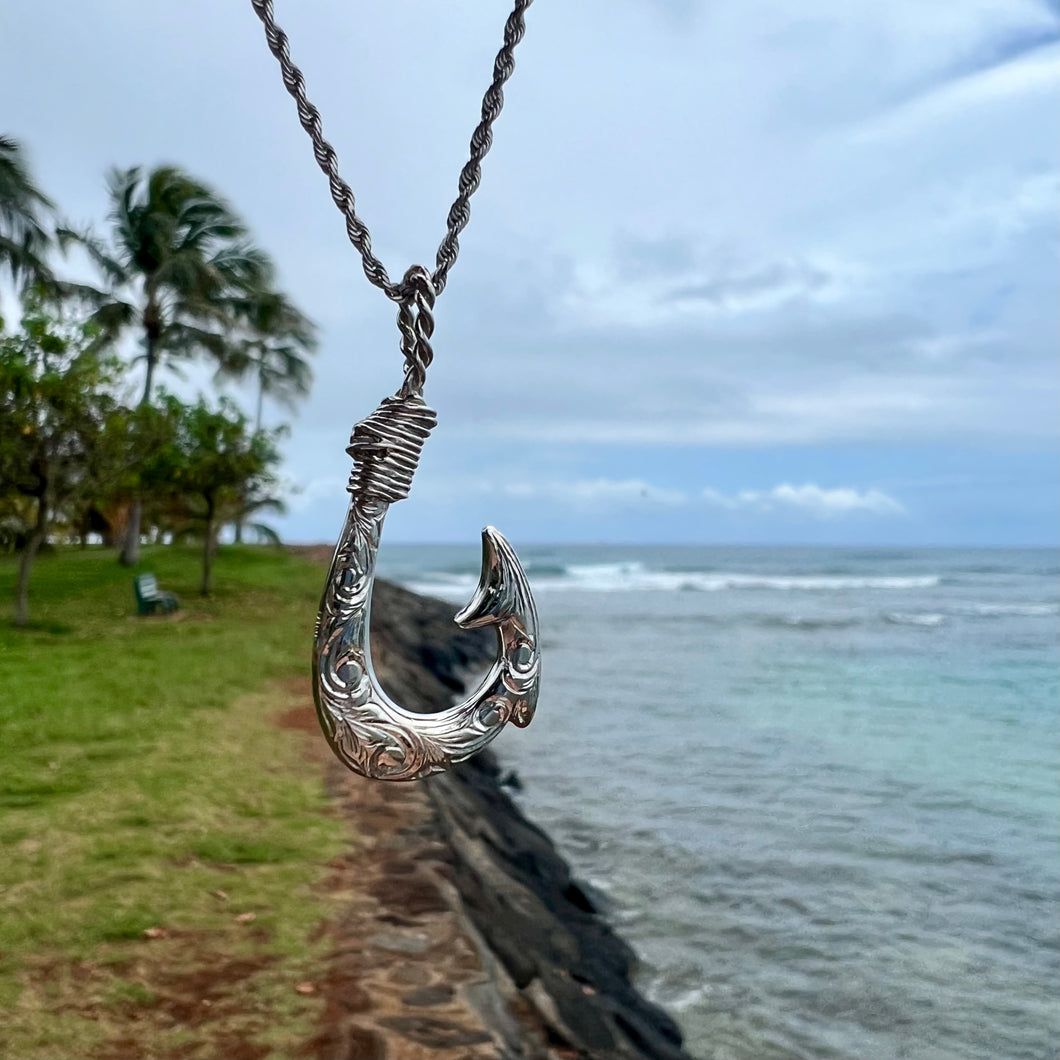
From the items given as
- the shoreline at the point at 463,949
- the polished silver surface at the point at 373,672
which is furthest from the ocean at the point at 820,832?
the polished silver surface at the point at 373,672

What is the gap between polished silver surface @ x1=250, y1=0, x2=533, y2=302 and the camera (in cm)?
153

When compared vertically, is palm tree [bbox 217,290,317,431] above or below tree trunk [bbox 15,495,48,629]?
above

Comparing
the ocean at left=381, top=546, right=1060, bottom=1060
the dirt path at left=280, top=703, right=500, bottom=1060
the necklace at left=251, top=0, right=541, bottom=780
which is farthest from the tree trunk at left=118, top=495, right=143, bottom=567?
the necklace at left=251, top=0, right=541, bottom=780

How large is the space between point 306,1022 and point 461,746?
8.12ft

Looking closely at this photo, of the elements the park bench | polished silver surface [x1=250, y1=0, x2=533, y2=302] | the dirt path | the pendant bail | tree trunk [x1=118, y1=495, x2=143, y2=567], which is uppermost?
polished silver surface [x1=250, y1=0, x2=533, y2=302]

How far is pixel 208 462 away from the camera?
16094 millimetres

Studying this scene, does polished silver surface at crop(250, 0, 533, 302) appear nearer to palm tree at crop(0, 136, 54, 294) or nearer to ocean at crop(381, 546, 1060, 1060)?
ocean at crop(381, 546, 1060, 1060)

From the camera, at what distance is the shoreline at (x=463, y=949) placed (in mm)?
3658

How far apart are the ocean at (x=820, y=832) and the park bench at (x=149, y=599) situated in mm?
5380

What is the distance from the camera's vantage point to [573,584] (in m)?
45.6

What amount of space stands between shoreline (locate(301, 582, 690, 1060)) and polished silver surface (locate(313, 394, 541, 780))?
7.20ft

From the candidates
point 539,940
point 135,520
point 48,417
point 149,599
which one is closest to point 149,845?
point 539,940

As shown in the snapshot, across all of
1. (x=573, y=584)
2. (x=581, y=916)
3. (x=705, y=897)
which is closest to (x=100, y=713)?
(x=581, y=916)

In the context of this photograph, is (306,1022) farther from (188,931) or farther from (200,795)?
(200,795)
